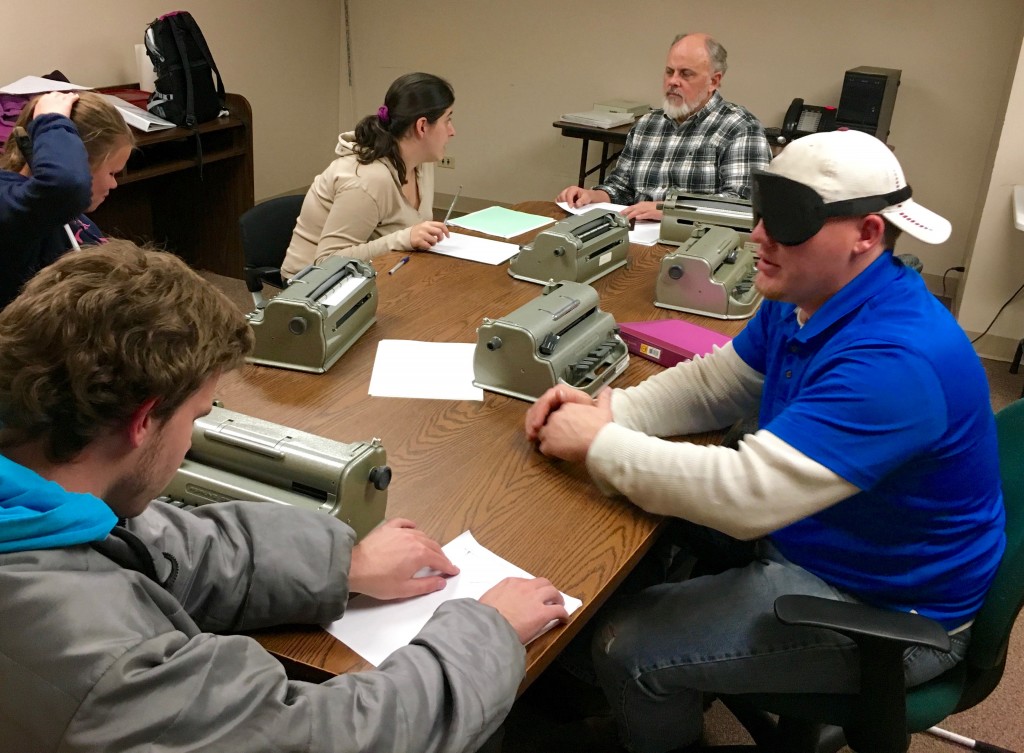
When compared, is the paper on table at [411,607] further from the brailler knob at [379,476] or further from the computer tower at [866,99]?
the computer tower at [866,99]

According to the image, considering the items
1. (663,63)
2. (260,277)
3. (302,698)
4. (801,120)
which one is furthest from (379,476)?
(663,63)

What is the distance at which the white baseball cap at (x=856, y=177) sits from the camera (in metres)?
1.32

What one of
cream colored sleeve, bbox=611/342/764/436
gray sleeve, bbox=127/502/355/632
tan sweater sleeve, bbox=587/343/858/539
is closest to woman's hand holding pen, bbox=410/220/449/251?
cream colored sleeve, bbox=611/342/764/436

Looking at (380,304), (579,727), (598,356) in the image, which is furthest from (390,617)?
(380,304)

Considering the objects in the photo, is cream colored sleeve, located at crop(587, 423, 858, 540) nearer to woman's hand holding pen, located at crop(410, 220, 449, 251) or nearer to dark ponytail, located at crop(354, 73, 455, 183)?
woman's hand holding pen, located at crop(410, 220, 449, 251)

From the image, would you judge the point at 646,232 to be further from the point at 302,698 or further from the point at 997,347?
the point at 302,698

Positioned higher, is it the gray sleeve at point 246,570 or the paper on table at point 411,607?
the gray sleeve at point 246,570

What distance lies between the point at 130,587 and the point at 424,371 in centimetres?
104

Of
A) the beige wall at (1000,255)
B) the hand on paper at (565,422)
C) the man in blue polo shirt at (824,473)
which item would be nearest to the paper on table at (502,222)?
the hand on paper at (565,422)

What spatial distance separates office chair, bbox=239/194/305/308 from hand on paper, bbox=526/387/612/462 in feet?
4.70

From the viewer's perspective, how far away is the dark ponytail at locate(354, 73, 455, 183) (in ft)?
8.87

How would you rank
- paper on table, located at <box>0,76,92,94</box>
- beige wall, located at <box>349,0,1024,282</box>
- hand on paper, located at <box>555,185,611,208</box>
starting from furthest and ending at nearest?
beige wall, located at <box>349,0,1024,282</box>
paper on table, located at <box>0,76,92,94</box>
hand on paper, located at <box>555,185,611,208</box>

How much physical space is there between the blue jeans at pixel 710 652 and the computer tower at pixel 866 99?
136 inches

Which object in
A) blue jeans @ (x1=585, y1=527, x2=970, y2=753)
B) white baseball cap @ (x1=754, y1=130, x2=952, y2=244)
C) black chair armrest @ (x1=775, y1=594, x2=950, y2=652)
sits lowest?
blue jeans @ (x1=585, y1=527, x2=970, y2=753)
